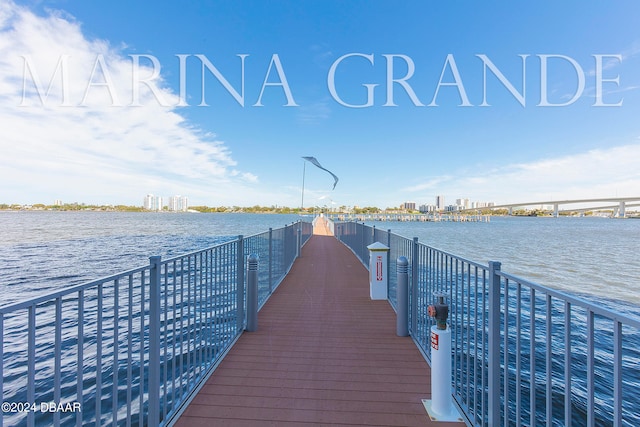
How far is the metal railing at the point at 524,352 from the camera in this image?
1.50 metres

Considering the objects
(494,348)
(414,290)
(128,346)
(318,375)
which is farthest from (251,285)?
(494,348)

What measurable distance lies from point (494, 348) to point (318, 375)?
168cm

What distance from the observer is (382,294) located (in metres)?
5.86

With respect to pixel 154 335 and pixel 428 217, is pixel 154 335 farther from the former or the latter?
pixel 428 217

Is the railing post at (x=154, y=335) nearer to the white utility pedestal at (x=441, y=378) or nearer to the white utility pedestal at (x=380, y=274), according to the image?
the white utility pedestal at (x=441, y=378)

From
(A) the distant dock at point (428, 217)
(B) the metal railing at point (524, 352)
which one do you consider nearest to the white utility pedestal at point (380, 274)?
(B) the metal railing at point (524, 352)

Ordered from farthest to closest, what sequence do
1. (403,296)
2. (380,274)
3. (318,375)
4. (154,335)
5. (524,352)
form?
(524,352), (380,274), (403,296), (318,375), (154,335)

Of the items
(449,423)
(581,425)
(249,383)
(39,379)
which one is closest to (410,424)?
(449,423)

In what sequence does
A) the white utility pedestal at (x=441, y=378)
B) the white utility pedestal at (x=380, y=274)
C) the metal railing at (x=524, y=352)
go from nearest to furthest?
the metal railing at (x=524, y=352), the white utility pedestal at (x=441, y=378), the white utility pedestal at (x=380, y=274)

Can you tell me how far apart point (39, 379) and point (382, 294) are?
6201mm

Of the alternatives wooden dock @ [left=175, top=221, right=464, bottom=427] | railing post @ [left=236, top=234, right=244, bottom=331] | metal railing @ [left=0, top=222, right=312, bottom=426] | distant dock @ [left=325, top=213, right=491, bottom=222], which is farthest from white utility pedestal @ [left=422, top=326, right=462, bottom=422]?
distant dock @ [left=325, top=213, right=491, bottom=222]

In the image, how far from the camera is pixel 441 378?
250cm

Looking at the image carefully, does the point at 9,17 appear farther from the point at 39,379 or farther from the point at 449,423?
the point at 449,423

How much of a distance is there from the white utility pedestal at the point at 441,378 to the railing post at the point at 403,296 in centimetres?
144
